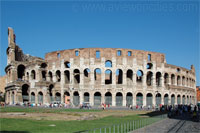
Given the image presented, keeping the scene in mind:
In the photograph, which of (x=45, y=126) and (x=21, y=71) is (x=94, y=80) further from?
(x=45, y=126)

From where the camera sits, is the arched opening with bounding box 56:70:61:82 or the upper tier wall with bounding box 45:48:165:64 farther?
the arched opening with bounding box 56:70:61:82

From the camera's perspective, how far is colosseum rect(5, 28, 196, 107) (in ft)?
158

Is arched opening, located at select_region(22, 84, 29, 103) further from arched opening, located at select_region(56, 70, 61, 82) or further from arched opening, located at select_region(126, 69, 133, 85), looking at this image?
arched opening, located at select_region(126, 69, 133, 85)

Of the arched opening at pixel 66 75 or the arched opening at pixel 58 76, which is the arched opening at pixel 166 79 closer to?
the arched opening at pixel 66 75

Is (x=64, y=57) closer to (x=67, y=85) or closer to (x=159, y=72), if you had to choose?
(x=67, y=85)

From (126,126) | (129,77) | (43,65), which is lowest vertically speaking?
(126,126)

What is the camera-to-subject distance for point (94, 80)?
1923 inches

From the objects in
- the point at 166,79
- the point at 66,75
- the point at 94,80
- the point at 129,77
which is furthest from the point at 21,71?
the point at 166,79

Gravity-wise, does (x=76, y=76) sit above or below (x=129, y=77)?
above

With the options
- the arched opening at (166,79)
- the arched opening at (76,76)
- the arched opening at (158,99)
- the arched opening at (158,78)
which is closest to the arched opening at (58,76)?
the arched opening at (76,76)

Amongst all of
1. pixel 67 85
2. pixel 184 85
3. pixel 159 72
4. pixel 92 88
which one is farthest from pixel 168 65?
pixel 67 85

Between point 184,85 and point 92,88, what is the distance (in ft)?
79.0

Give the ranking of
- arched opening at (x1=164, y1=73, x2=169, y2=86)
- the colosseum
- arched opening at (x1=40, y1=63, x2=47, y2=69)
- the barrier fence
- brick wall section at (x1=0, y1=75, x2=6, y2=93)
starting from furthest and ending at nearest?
brick wall section at (x1=0, y1=75, x2=6, y2=93) < arched opening at (x1=40, y1=63, x2=47, y2=69) < arched opening at (x1=164, y1=73, x2=169, y2=86) < the colosseum < the barrier fence

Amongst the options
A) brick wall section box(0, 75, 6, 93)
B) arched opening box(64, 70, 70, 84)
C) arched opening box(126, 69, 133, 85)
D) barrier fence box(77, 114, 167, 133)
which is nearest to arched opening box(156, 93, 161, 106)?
arched opening box(126, 69, 133, 85)
